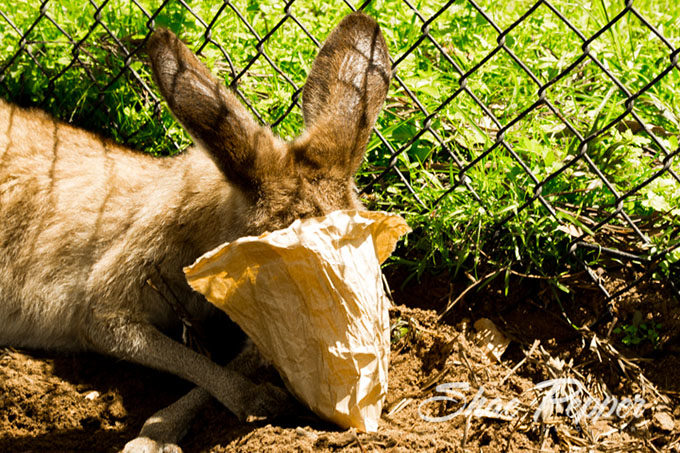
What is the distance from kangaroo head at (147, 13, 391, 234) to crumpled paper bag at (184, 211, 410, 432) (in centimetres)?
34

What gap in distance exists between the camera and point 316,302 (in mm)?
2641

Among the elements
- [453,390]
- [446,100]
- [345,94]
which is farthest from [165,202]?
[453,390]

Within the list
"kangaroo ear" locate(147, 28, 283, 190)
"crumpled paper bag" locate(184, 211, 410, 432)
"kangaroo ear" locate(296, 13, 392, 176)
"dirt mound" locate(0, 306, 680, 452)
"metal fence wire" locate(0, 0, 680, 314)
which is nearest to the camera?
"crumpled paper bag" locate(184, 211, 410, 432)

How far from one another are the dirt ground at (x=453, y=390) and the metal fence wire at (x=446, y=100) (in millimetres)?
271

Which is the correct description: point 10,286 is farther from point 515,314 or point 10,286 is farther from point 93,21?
point 515,314

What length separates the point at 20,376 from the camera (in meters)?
3.19

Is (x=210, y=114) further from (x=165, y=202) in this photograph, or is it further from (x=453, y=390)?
(x=453, y=390)

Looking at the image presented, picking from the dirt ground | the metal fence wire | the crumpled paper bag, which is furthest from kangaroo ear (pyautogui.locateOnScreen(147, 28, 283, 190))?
the dirt ground

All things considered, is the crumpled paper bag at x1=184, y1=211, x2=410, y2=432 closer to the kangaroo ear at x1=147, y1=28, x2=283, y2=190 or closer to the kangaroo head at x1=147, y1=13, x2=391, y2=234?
the kangaroo head at x1=147, y1=13, x2=391, y2=234

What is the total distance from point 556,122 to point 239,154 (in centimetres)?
163

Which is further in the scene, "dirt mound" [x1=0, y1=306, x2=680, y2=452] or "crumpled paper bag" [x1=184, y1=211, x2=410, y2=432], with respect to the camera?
"dirt mound" [x1=0, y1=306, x2=680, y2=452]

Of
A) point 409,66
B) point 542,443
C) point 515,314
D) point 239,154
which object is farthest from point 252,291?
point 409,66

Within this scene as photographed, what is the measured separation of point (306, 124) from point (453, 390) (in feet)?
3.80

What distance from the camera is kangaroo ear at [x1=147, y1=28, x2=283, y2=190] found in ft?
9.45
